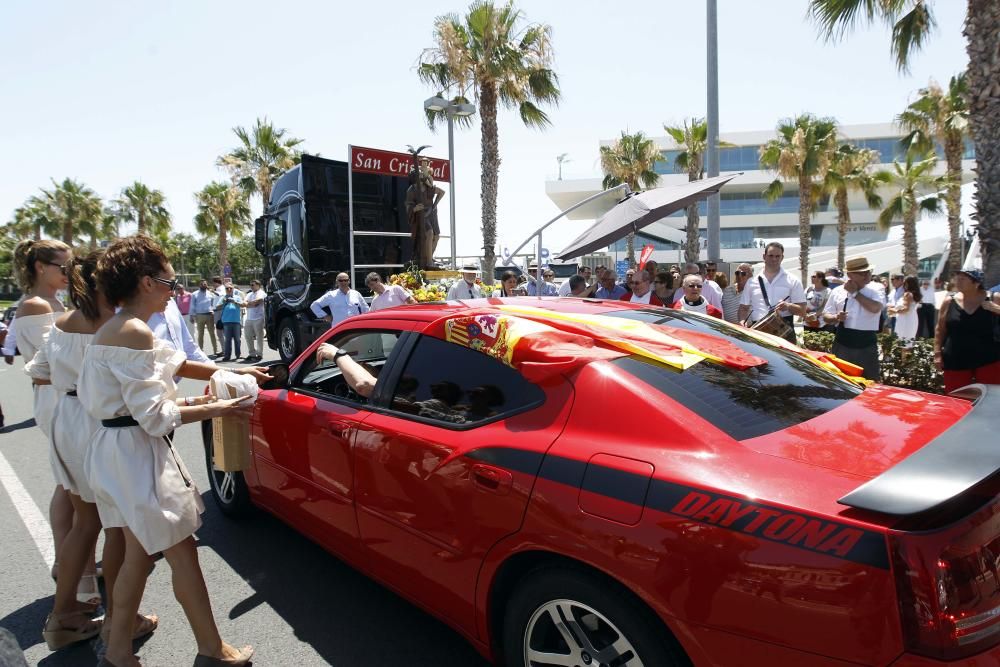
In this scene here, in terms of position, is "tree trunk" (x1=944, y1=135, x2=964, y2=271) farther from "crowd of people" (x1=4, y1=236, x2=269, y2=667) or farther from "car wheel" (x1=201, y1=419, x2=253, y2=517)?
"crowd of people" (x1=4, y1=236, x2=269, y2=667)

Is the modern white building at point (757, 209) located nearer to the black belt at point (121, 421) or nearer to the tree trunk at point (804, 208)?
the tree trunk at point (804, 208)

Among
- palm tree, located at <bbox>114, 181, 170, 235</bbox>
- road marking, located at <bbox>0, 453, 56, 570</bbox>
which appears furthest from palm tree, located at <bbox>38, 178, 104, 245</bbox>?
road marking, located at <bbox>0, 453, 56, 570</bbox>

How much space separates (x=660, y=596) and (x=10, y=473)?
5.98m

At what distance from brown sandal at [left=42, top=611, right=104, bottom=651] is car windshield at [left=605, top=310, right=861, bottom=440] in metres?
2.74

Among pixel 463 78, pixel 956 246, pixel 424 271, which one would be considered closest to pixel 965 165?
pixel 956 246

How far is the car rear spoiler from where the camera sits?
1.48 metres

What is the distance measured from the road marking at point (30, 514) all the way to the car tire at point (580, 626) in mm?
3092

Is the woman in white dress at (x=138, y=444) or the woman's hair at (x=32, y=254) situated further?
the woman's hair at (x=32, y=254)

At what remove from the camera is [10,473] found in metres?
5.41

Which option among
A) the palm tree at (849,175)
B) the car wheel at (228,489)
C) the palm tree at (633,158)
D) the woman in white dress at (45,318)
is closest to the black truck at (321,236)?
the car wheel at (228,489)

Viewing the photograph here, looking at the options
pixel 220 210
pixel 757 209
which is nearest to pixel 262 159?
pixel 220 210

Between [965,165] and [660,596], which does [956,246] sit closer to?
[660,596]

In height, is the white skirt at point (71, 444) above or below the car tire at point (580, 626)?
above

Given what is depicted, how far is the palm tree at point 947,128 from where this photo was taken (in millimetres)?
20938
